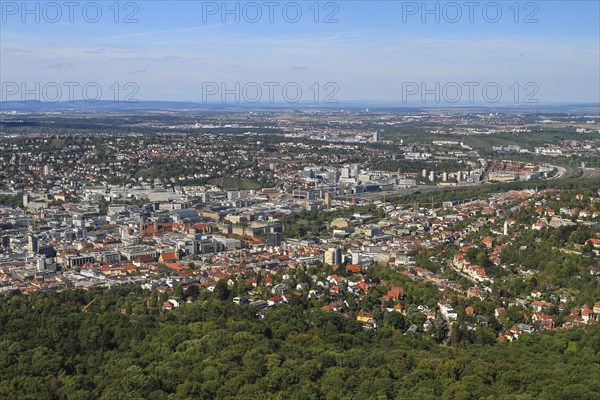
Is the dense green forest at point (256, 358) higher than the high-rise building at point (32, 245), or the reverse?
the high-rise building at point (32, 245)

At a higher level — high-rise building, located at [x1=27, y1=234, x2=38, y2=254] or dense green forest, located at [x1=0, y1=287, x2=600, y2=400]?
high-rise building, located at [x1=27, y1=234, x2=38, y2=254]

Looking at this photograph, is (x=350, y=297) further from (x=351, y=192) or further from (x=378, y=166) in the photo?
(x=378, y=166)

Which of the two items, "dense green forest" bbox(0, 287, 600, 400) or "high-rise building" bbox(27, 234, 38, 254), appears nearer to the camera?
"dense green forest" bbox(0, 287, 600, 400)

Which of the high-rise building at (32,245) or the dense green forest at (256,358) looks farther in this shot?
the high-rise building at (32,245)

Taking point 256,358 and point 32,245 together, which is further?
point 32,245

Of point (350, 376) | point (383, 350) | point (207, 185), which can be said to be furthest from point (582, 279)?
point (207, 185)

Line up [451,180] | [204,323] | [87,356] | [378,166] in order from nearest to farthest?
[87,356] < [204,323] < [451,180] < [378,166]

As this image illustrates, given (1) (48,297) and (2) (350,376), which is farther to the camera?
(1) (48,297)

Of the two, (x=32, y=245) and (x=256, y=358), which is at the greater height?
(x=32, y=245)
